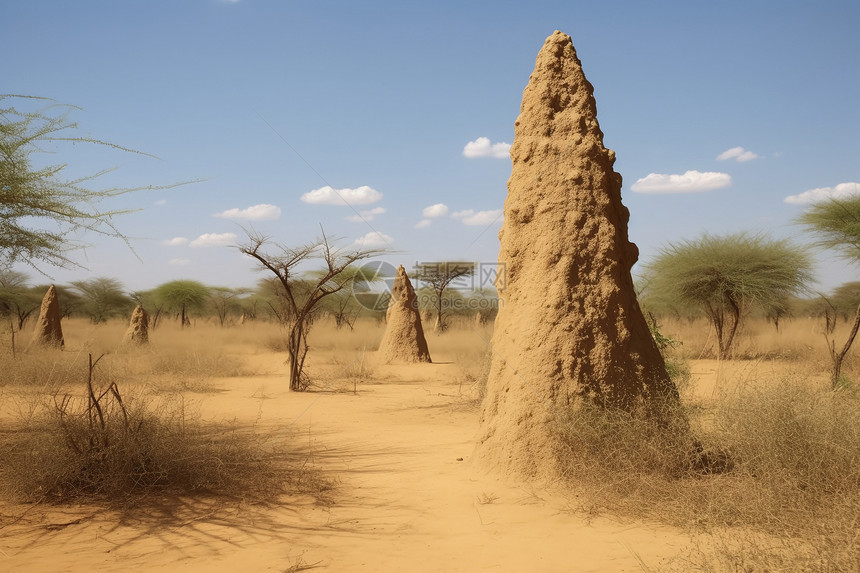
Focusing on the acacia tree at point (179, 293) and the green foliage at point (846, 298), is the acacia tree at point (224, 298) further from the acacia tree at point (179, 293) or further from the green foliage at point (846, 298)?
the green foliage at point (846, 298)

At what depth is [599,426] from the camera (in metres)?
4.14

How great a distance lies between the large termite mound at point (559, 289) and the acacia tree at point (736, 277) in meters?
10.9

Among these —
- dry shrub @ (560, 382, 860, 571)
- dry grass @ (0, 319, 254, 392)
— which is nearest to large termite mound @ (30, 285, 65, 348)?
dry grass @ (0, 319, 254, 392)

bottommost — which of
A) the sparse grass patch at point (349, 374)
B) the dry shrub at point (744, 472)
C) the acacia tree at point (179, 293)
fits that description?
the sparse grass patch at point (349, 374)

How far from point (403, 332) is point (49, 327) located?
27.7ft

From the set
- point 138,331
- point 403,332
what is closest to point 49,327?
point 138,331

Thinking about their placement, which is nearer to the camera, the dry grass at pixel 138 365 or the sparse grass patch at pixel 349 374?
the dry grass at pixel 138 365

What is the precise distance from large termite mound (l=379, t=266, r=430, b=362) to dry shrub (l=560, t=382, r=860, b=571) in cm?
921

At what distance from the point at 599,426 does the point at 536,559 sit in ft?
4.14

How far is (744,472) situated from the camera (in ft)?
12.7

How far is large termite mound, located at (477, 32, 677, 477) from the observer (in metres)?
4.39

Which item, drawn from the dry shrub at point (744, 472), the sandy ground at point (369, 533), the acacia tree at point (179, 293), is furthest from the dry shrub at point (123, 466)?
the acacia tree at point (179, 293)

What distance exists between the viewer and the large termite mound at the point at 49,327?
13.8 m

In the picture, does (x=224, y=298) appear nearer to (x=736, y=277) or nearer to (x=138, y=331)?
(x=138, y=331)
